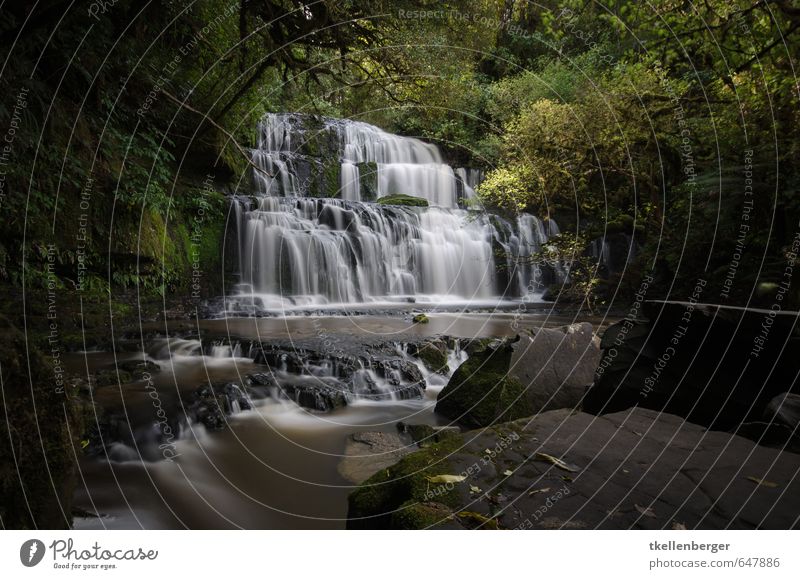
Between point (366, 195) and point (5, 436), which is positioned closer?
point (5, 436)

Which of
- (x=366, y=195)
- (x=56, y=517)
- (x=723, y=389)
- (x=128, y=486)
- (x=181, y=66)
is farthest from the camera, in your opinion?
(x=366, y=195)

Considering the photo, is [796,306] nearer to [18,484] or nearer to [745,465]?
[745,465]

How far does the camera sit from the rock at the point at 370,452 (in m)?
4.09

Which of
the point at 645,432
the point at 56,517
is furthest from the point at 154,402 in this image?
the point at 645,432

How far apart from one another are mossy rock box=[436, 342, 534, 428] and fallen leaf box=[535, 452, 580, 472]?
1.85 metres

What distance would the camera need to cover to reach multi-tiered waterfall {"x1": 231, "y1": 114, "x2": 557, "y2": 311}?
41.3ft

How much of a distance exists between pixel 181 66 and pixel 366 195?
1036cm

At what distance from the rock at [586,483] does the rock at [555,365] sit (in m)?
1.48

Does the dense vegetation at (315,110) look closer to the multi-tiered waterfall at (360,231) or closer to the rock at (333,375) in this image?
the multi-tiered waterfall at (360,231)

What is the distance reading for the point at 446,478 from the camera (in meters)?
2.51

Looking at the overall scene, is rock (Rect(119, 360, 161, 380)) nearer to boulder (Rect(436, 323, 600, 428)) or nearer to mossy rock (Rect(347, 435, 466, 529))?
boulder (Rect(436, 323, 600, 428))

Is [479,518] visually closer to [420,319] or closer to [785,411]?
[785,411]

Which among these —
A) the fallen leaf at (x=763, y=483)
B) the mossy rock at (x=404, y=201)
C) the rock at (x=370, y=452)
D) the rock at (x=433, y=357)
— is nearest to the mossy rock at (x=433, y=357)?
the rock at (x=433, y=357)
